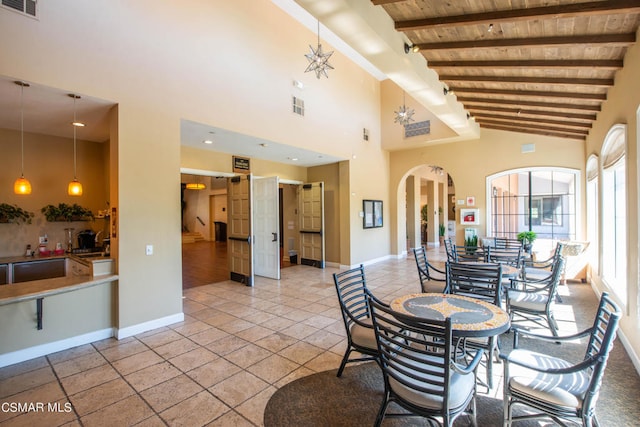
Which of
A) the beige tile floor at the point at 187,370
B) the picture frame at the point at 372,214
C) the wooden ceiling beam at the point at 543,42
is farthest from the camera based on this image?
the picture frame at the point at 372,214

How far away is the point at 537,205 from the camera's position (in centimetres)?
732

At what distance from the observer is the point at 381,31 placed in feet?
10.3

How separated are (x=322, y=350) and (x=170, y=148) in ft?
10.8

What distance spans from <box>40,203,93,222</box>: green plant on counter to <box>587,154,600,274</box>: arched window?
29.4 ft

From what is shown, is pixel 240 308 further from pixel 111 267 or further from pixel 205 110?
pixel 205 110

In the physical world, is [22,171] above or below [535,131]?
below

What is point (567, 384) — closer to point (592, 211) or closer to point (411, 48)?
point (411, 48)

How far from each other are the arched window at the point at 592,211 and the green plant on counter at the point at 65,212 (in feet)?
29.4

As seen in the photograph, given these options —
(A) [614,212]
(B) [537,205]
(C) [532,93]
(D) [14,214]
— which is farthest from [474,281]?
(D) [14,214]

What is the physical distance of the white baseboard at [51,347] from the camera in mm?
3023

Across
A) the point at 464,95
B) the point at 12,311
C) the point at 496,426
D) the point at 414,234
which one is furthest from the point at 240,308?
the point at 414,234

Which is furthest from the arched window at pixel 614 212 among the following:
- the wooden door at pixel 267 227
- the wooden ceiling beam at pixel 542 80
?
the wooden door at pixel 267 227

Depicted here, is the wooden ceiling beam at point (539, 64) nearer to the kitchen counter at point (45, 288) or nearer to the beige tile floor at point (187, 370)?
the beige tile floor at point (187, 370)

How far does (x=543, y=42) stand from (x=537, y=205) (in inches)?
218
